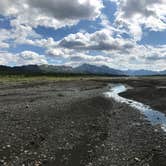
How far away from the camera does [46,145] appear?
2045cm

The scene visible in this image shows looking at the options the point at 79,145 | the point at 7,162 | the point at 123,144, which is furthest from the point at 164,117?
the point at 7,162

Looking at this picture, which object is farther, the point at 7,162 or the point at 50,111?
the point at 50,111

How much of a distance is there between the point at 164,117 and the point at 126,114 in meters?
4.36

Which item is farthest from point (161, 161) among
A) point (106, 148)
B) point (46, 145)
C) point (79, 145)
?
point (46, 145)

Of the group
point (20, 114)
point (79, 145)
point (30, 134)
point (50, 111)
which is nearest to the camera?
point (79, 145)

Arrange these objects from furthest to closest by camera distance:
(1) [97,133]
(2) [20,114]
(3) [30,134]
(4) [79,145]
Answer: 1. (2) [20,114]
2. (1) [97,133]
3. (3) [30,134]
4. (4) [79,145]

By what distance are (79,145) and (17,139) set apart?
13.8ft

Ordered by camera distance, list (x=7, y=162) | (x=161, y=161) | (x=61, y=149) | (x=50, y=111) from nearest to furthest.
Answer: (x=7, y=162)
(x=161, y=161)
(x=61, y=149)
(x=50, y=111)

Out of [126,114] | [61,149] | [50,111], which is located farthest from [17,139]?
[126,114]

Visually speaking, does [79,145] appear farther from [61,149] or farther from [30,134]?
[30,134]

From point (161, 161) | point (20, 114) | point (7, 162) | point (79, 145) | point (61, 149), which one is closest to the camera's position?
point (7, 162)

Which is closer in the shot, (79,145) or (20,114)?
(79,145)

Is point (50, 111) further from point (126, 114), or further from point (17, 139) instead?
point (17, 139)

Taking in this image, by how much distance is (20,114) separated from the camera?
106 ft
